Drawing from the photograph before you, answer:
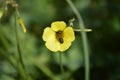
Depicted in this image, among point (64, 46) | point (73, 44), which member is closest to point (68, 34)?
point (64, 46)

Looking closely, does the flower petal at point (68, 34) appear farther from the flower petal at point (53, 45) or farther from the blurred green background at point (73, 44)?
the blurred green background at point (73, 44)

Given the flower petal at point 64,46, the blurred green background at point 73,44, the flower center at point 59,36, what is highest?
the flower center at point 59,36

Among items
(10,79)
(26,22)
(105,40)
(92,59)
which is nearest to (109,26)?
(105,40)

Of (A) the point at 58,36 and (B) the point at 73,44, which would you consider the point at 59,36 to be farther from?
(B) the point at 73,44

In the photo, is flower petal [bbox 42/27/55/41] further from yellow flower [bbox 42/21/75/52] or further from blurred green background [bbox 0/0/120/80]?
blurred green background [bbox 0/0/120/80]

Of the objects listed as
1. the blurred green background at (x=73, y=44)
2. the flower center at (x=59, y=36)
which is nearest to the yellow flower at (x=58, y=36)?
the flower center at (x=59, y=36)

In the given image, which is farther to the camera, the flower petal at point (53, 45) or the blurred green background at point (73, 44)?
the blurred green background at point (73, 44)

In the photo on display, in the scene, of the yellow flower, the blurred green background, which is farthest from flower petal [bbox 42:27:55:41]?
the blurred green background

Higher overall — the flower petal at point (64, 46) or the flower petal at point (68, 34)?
the flower petal at point (68, 34)
